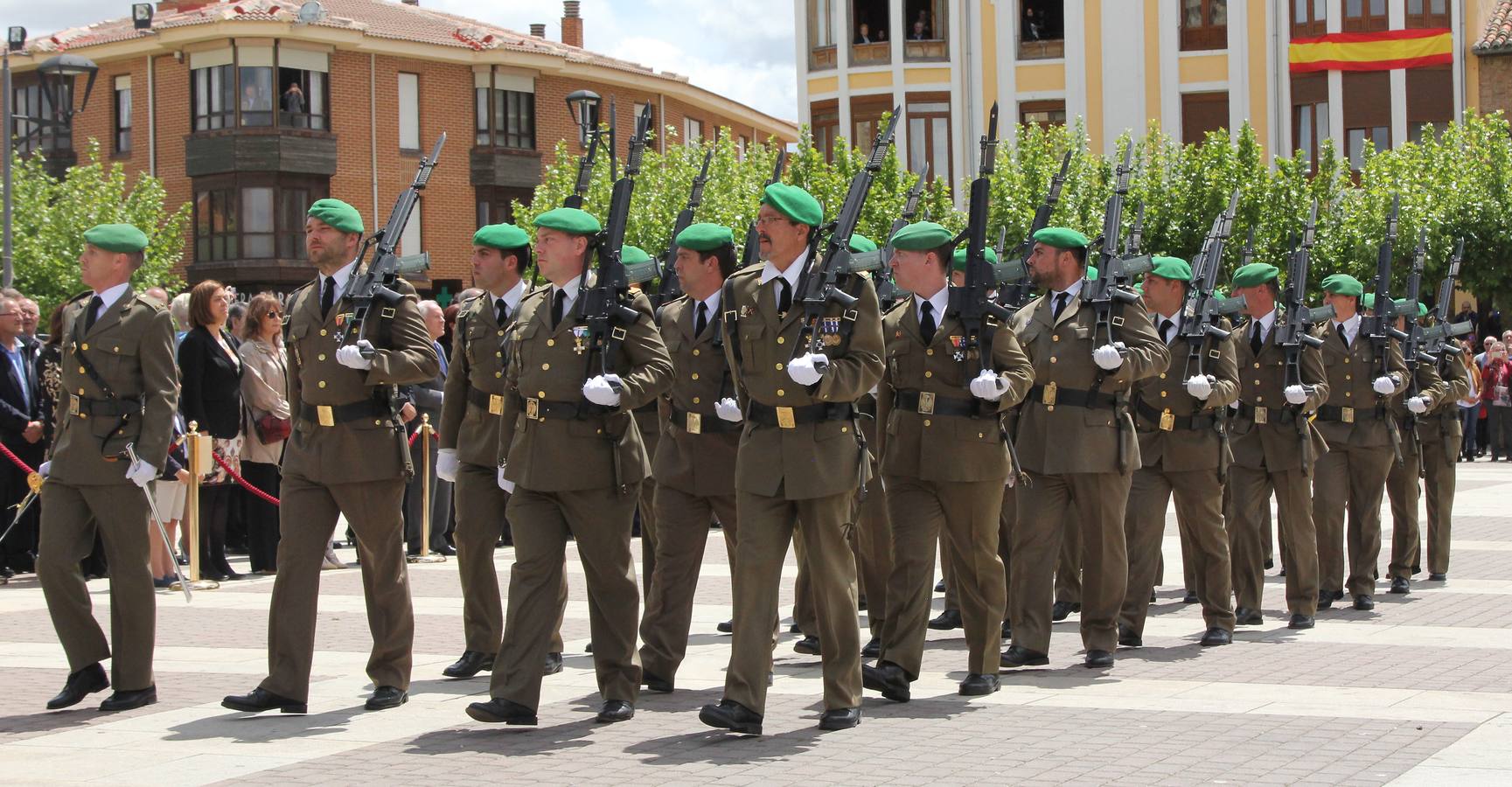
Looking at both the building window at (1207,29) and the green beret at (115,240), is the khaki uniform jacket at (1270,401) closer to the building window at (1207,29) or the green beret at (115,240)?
the green beret at (115,240)

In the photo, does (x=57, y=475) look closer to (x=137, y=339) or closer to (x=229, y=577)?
(x=137, y=339)

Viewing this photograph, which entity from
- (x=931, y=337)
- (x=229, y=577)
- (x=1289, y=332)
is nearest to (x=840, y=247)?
(x=931, y=337)

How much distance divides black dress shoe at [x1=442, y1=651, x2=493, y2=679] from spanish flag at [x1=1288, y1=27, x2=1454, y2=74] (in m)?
37.3

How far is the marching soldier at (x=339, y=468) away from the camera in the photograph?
8.16 meters

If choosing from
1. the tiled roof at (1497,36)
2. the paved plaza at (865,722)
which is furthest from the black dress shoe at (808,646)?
the tiled roof at (1497,36)

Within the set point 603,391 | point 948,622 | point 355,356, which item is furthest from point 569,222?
point 948,622

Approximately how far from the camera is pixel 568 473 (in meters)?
7.90

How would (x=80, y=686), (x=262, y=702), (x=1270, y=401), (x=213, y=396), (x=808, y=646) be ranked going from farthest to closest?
(x=213, y=396), (x=1270, y=401), (x=808, y=646), (x=80, y=686), (x=262, y=702)

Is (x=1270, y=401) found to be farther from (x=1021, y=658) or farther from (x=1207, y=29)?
(x=1207, y=29)

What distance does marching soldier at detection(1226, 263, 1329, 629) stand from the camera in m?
11.4

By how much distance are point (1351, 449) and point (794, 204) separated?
6.19 metres

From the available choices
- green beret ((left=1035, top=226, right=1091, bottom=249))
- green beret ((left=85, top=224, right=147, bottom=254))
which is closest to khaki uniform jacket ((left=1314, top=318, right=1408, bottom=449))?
green beret ((left=1035, top=226, right=1091, bottom=249))

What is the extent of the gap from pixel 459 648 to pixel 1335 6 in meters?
37.2

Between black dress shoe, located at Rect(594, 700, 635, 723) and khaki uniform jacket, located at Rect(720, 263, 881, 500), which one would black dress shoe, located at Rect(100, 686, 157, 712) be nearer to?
black dress shoe, located at Rect(594, 700, 635, 723)
